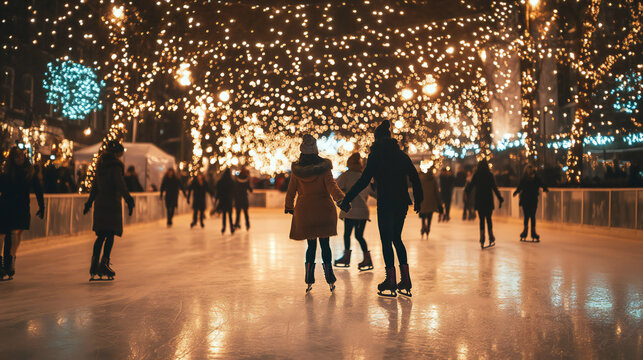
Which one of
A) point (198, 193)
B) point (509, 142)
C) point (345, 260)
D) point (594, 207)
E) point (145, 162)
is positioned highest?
point (509, 142)

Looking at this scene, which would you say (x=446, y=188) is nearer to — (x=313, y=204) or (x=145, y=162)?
(x=145, y=162)

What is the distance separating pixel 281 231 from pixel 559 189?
8215 mm

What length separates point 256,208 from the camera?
143 feet

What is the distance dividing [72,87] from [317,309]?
16574 mm

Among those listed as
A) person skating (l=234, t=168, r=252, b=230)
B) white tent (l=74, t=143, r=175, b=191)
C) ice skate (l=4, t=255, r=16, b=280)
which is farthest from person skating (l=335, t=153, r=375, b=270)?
white tent (l=74, t=143, r=175, b=191)

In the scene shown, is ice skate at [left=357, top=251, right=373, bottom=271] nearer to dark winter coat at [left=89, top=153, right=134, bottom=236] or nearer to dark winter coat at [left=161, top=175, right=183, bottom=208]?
dark winter coat at [left=89, top=153, right=134, bottom=236]

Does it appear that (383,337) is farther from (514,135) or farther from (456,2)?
(514,135)

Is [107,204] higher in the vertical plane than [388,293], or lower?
higher

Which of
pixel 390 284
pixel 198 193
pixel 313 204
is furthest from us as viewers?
pixel 198 193

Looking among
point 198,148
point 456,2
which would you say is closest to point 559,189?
point 456,2

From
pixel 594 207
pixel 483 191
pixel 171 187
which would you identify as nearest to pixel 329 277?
pixel 483 191

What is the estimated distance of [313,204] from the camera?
8.86 metres

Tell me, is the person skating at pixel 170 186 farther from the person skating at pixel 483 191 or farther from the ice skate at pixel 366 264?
the ice skate at pixel 366 264

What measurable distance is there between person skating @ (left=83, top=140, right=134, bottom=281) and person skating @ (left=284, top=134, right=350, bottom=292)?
222 cm
